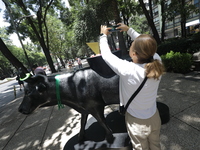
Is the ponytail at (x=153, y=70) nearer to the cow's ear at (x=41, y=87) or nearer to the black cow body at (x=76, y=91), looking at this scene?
the black cow body at (x=76, y=91)

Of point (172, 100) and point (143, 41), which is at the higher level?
point (143, 41)

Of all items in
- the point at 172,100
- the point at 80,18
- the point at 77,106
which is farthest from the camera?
the point at 80,18

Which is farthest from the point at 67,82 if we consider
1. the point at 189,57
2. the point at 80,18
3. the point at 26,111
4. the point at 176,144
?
the point at 80,18

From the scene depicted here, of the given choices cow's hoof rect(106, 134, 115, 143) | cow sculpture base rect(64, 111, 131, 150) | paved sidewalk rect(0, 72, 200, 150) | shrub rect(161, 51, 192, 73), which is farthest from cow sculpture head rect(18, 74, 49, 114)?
shrub rect(161, 51, 192, 73)

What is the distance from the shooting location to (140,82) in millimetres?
1184

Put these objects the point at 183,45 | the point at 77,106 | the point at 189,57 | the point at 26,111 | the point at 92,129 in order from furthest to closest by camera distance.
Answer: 1. the point at 183,45
2. the point at 189,57
3. the point at 92,129
4. the point at 77,106
5. the point at 26,111

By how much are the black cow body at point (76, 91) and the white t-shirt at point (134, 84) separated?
447 mm

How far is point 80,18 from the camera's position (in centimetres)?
1598

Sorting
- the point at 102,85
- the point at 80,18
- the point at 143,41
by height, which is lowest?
the point at 102,85

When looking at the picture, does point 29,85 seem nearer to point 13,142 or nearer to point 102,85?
point 102,85

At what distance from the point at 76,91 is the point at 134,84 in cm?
93

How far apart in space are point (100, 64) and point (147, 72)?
798 millimetres

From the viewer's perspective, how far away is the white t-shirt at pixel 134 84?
1180 mm

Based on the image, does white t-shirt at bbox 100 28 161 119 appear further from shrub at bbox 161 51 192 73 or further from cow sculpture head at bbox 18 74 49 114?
shrub at bbox 161 51 192 73
